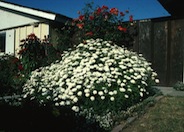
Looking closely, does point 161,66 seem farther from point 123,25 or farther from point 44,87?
point 44,87

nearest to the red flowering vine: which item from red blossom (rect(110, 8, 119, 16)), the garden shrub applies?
red blossom (rect(110, 8, 119, 16))

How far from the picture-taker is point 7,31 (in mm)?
11844

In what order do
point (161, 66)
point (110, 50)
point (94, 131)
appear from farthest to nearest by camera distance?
point (161, 66) → point (110, 50) → point (94, 131)

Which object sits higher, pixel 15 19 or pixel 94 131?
pixel 15 19

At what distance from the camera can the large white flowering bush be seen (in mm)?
4715

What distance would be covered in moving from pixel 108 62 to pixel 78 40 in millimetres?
4226

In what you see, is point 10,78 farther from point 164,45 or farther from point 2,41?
point 2,41

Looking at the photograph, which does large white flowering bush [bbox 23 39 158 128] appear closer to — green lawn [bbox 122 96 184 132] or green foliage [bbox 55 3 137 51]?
green lawn [bbox 122 96 184 132]

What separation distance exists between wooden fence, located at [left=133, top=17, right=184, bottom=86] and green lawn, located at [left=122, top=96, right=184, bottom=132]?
250 cm

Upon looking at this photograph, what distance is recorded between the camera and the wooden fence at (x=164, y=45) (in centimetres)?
752

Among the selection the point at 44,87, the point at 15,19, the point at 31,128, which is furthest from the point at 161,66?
the point at 15,19

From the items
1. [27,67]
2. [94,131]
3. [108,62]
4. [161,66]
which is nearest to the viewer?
[94,131]

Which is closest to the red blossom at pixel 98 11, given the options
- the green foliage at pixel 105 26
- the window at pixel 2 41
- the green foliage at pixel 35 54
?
the green foliage at pixel 105 26

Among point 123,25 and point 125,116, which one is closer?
point 125,116
